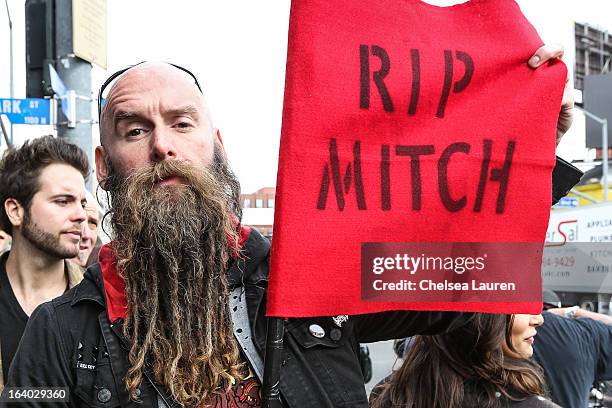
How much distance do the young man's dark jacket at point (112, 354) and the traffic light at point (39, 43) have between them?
5.64m

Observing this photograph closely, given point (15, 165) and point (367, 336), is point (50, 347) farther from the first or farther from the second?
point (15, 165)

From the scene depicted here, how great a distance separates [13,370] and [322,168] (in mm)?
863

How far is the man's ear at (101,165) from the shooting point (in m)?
2.12

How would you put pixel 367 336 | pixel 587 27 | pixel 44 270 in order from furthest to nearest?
pixel 587 27, pixel 44 270, pixel 367 336

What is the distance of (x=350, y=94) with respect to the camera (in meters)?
1.81

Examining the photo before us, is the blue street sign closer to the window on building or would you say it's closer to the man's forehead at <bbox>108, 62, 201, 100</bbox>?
the man's forehead at <bbox>108, 62, 201, 100</bbox>

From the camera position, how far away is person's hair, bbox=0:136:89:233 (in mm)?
3854

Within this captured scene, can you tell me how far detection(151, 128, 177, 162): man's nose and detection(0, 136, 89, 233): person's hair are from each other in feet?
6.99

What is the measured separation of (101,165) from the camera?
2.15 m

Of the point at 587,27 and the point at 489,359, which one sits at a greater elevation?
the point at 587,27

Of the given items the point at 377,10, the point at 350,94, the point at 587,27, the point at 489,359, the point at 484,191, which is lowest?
the point at 489,359

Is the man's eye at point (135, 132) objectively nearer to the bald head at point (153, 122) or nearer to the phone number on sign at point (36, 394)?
the bald head at point (153, 122)

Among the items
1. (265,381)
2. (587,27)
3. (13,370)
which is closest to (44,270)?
(13,370)

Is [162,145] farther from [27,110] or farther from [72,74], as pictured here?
[27,110]
